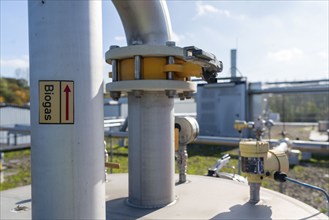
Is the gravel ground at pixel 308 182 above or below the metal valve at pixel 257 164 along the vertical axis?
below

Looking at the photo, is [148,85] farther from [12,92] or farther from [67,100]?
[12,92]

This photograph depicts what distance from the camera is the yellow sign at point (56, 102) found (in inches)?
34.5

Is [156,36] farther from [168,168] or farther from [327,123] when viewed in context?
[327,123]

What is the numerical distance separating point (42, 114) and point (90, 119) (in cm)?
14

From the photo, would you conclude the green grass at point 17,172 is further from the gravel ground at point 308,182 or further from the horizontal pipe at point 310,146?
the horizontal pipe at point 310,146

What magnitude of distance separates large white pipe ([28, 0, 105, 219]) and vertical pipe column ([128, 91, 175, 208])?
2.39ft

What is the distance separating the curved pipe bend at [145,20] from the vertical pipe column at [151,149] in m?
0.31

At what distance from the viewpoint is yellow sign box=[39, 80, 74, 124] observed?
877 mm

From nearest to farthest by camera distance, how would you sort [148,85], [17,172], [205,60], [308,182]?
1. [205,60]
2. [148,85]
3. [308,182]
4. [17,172]

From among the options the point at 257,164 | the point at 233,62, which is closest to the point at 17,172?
the point at 257,164

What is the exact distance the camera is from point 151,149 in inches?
64.8

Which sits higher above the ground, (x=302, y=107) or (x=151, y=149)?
(x=302, y=107)

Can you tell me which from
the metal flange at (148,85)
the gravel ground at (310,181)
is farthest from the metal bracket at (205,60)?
the gravel ground at (310,181)

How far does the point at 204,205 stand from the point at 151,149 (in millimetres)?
450
